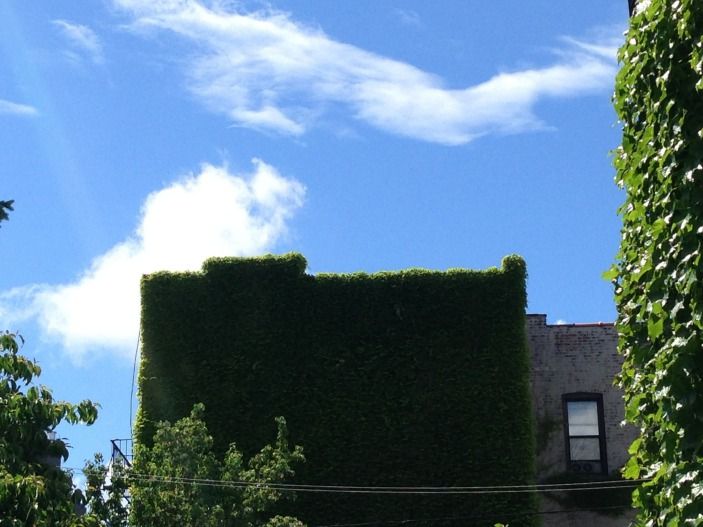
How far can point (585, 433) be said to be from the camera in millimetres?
31969

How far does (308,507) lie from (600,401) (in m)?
8.56

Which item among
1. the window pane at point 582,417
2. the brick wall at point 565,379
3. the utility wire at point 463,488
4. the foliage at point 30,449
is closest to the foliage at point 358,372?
the utility wire at point 463,488

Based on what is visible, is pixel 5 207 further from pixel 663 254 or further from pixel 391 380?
pixel 391 380

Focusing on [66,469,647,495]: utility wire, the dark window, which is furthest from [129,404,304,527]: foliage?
the dark window

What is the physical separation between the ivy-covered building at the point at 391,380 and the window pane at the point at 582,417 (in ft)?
0.09

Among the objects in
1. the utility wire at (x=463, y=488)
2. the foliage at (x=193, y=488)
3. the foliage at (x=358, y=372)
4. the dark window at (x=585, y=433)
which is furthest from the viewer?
the dark window at (x=585, y=433)

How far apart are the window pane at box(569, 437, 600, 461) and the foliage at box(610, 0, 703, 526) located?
21669 mm

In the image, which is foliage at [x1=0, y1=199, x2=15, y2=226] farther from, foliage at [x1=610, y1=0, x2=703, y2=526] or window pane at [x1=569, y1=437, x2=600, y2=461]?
window pane at [x1=569, y1=437, x2=600, y2=461]

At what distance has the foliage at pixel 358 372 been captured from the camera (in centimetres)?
3028

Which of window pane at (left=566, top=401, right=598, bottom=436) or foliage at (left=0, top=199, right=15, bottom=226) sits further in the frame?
window pane at (left=566, top=401, right=598, bottom=436)

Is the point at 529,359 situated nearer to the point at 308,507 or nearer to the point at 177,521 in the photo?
the point at 308,507

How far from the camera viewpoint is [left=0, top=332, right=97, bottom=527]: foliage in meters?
11.2

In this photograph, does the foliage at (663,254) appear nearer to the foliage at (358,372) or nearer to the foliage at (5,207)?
the foliage at (5,207)

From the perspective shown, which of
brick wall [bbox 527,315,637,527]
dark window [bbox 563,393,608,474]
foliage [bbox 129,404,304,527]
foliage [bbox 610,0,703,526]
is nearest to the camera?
foliage [bbox 610,0,703,526]
